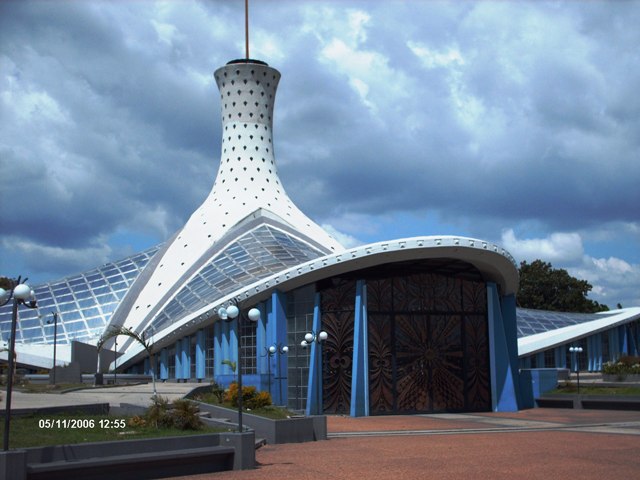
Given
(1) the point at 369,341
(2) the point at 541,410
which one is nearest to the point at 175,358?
(1) the point at 369,341

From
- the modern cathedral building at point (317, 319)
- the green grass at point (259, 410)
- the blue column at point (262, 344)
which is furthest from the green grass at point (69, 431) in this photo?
the blue column at point (262, 344)

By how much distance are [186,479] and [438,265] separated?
20.2 meters

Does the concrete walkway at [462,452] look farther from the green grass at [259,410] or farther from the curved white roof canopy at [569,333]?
the curved white roof canopy at [569,333]

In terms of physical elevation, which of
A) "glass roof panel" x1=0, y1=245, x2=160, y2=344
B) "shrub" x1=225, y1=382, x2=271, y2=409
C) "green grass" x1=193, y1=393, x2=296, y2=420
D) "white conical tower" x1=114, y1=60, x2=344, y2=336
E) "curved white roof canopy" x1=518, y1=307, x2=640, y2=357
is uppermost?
"white conical tower" x1=114, y1=60, x2=344, y2=336

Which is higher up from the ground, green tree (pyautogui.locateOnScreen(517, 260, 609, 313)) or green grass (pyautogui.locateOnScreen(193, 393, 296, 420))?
green tree (pyautogui.locateOnScreen(517, 260, 609, 313))

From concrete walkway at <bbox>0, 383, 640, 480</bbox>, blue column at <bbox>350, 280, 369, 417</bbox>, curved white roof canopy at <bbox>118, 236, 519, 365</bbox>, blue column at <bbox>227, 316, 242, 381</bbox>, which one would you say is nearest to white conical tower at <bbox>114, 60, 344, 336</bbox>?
blue column at <bbox>227, 316, 242, 381</bbox>

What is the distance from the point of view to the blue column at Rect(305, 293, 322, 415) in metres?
30.7

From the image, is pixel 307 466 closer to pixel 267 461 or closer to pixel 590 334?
pixel 267 461

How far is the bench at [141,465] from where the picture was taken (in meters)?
12.3

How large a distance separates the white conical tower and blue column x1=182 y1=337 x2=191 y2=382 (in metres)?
8.44

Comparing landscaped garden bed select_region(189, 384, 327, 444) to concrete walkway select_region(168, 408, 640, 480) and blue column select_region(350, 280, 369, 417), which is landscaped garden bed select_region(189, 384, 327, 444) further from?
blue column select_region(350, 280, 369, 417)

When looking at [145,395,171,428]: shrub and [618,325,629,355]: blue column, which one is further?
[618,325,629,355]: blue column

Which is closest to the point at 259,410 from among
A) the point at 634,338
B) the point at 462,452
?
the point at 462,452

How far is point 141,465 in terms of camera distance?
13.6 m
